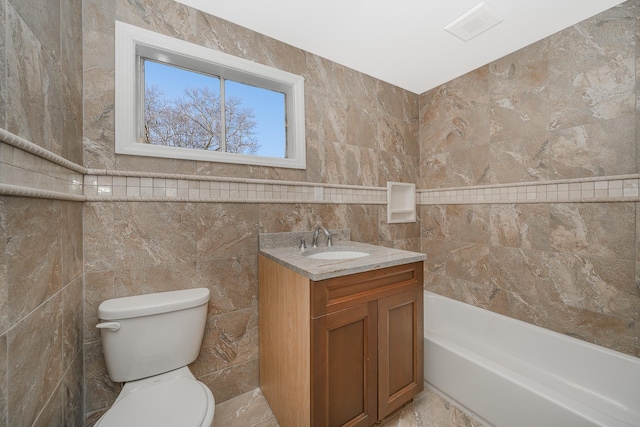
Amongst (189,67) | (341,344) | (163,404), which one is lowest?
(163,404)

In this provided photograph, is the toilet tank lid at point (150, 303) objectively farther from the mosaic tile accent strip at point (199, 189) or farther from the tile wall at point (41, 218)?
the mosaic tile accent strip at point (199, 189)

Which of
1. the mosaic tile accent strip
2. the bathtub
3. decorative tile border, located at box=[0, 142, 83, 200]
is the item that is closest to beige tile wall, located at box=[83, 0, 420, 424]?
the mosaic tile accent strip

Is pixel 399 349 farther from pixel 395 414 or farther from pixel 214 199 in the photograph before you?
pixel 214 199

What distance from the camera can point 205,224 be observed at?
1.43m

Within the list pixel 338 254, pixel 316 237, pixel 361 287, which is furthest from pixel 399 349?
pixel 316 237

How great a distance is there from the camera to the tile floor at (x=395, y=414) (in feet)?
4.48

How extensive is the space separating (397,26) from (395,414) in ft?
7.95

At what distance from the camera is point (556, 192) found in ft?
5.31

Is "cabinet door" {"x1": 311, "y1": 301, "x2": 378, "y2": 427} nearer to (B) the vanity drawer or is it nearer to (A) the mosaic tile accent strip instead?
(B) the vanity drawer

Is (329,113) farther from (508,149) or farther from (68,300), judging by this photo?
(68,300)

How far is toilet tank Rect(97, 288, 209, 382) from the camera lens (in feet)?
3.54

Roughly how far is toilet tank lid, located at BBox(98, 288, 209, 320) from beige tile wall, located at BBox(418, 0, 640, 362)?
2110 mm

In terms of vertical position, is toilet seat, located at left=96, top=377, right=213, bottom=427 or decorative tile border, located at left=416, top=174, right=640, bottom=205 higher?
decorative tile border, located at left=416, top=174, right=640, bottom=205

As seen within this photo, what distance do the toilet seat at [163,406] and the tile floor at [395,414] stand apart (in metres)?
0.48
